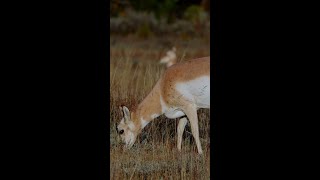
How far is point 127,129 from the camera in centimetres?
698

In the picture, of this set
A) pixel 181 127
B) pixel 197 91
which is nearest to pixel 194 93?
pixel 197 91

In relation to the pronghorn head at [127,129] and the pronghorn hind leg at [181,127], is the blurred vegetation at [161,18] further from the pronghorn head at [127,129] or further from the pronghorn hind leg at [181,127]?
the pronghorn head at [127,129]

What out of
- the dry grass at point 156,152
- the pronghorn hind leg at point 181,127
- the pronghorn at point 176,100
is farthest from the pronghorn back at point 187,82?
the dry grass at point 156,152

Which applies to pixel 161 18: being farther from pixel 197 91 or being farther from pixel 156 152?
pixel 156 152

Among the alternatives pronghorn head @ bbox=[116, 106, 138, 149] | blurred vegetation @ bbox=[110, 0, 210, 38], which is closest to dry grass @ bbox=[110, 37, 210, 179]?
pronghorn head @ bbox=[116, 106, 138, 149]

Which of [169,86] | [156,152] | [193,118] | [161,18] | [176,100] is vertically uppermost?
[161,18]

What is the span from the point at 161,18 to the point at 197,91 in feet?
60.7

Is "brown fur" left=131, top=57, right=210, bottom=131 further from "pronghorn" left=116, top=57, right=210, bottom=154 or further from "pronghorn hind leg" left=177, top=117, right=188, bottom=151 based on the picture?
"pronghorn hind leg" left=177, top=117, right=188, bottom=151

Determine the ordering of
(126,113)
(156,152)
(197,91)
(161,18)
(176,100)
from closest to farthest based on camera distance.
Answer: (156,152) → (126,113) → (197,91) → (176,100) → (161,18)

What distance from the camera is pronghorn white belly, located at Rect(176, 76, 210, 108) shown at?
6926 millimetres

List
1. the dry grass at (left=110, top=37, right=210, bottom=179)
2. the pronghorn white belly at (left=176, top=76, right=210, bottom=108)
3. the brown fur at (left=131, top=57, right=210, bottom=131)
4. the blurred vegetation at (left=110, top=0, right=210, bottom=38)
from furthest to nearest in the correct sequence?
the blurred vegetation at (left=110, top=0, right=210, bottom=38)
the brown fur at (left=131, top=57, right=210, bottom=131)
the pronghorn white belly at (left=176, top=76, right=210, bottom=108)
the dry grass at (left=110, top=37, right=210, bottom=179)

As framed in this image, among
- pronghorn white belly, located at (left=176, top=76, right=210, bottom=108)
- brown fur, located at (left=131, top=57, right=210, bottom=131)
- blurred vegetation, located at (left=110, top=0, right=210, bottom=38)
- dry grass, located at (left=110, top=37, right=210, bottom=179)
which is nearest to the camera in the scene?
dry grass, located at (left=110, top=37, right=210, bottom=179)
